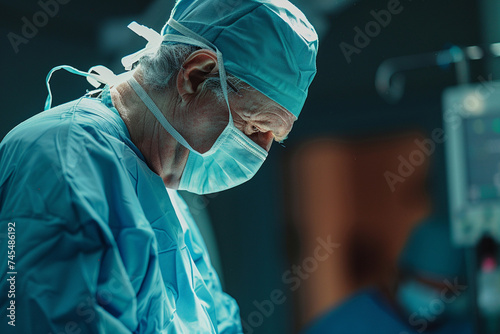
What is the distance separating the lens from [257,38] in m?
0.94

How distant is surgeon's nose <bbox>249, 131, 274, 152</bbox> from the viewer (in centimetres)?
101

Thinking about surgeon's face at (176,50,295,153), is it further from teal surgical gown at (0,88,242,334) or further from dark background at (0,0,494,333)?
dark background at (0,0,494,333)

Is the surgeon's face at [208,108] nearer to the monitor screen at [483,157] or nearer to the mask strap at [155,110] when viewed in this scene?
the mask strap at [155,110]

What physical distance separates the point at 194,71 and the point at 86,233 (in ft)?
1.25

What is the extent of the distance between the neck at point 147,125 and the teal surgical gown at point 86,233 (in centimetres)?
2

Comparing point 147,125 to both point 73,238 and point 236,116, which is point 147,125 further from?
point 73,238

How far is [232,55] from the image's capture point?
0.93 metres

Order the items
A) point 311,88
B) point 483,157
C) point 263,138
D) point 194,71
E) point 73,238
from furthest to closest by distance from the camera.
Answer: point 483,157 < point 311,88 < point 263,138 < point 194,71 < point 73,238

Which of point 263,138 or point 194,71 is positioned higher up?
point 194,71

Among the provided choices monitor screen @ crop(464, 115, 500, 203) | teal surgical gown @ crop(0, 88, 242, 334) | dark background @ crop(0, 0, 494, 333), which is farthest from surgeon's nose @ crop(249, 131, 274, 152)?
monitor screen @ crop(464, 115, 500, 203)

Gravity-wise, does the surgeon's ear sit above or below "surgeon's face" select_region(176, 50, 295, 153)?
above

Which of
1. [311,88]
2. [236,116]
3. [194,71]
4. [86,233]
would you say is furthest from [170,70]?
[311,88]

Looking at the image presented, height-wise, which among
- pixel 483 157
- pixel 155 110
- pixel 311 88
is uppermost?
pixel 155 110

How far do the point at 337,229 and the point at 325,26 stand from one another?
865 millimetres
